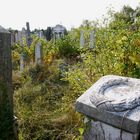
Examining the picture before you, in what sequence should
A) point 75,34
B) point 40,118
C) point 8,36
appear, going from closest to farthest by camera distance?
point 8,36, point 40,118, point 75,34

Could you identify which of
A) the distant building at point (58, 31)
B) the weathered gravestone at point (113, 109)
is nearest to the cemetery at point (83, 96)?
the weathered gravestone at point (113, 109)

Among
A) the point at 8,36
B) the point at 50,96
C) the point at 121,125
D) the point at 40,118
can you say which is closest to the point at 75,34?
the point at 50,96

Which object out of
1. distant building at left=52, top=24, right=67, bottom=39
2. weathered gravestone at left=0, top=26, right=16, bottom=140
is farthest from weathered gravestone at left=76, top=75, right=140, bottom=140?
distant building at left=52, top=24, right=67, bottom=39

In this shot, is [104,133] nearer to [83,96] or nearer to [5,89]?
[83,96]

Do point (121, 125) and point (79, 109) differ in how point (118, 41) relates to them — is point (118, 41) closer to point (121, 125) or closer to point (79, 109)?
point (79, 109)

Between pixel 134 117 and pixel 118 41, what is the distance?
7.11 ft

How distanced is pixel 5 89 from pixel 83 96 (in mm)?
881

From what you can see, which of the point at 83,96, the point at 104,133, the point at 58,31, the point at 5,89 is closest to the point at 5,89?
the point at 5,89

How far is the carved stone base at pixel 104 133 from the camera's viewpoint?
2947mm

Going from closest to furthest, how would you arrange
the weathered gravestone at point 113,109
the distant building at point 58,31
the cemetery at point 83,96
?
the weathered gravestone at point 113,109 → the cemetery at point 83,96 → the distant building at point 58,31

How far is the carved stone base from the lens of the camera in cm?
295

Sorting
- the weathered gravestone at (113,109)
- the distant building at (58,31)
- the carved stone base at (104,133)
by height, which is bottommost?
the carved stone base at (104,133)

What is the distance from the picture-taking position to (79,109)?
10.8 feet

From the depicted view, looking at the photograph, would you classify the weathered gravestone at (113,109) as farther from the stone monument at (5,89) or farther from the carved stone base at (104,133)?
the stone monument at (5,89)
